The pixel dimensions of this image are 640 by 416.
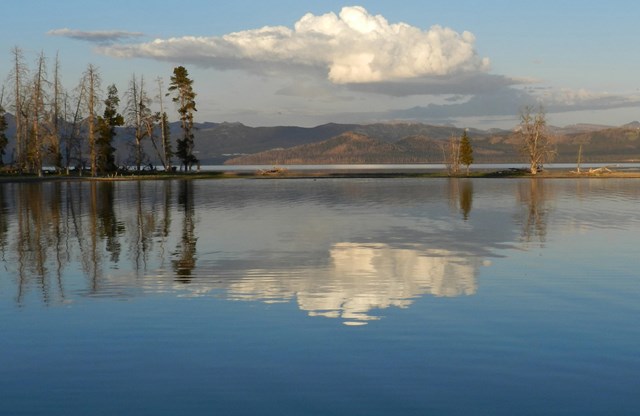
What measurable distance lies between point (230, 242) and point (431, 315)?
554 inches

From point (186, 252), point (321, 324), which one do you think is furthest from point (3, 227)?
point (321, 324)

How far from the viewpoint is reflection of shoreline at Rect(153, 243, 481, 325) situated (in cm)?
1573

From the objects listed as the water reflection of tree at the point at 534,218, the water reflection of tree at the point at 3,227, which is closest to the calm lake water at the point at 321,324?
the water reflection of tree at the point at 3,227

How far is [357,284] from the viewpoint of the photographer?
1823 centimetres

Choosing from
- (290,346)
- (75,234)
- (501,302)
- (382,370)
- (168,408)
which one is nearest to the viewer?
(168,408)

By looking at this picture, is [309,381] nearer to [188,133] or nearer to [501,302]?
[501,302]

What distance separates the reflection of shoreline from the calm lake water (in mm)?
78

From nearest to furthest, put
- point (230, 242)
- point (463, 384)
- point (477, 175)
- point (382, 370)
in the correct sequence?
point (463, 384)
point (382, 370)
point (230, 242)
point (477, 175)

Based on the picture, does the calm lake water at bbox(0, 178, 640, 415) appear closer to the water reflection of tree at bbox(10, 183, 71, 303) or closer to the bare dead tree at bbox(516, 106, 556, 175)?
the water reflection of tree at bbox(10, 183, 71, 303)

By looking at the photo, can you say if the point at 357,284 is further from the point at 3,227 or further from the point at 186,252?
the point at 3,227

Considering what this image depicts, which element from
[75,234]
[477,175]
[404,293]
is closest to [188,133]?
[477,175]

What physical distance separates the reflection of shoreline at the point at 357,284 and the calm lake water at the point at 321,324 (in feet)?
0.25

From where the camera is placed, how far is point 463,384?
10258 mm

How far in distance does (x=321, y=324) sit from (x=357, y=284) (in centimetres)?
457
